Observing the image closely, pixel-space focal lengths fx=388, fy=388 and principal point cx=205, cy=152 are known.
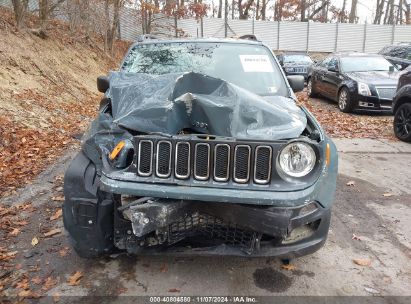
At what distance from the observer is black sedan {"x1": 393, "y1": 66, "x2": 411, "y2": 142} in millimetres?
7562

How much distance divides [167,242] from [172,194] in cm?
47

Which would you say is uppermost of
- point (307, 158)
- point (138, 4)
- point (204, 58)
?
point (138, 4)

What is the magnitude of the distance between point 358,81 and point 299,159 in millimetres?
8044

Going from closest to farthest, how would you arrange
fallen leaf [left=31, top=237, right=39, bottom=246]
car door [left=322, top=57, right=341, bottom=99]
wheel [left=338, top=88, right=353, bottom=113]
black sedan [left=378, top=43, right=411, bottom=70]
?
fallen leaf [left=31, top=237, right=39, bottom=246] < wheel [left=338, top=88, right=353, bottom=113] < car door [left=322, top=57, right=341, bottom=99] < black sedan [left=378, top=43, right=411, bottom=70]

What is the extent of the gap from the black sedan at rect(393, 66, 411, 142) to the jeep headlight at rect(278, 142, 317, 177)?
583 centimetres

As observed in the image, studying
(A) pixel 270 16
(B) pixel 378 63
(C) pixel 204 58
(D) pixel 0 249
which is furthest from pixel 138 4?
(A) pixel 270 16

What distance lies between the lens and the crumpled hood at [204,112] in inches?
110

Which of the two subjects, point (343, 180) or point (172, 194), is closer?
point (172, 194)

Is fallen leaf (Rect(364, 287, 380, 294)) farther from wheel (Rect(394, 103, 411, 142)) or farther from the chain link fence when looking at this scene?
the chain link fence

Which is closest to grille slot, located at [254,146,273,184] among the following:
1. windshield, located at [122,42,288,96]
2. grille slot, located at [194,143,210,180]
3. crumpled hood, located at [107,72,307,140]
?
crumpled hood, located at [107,72,307,140]

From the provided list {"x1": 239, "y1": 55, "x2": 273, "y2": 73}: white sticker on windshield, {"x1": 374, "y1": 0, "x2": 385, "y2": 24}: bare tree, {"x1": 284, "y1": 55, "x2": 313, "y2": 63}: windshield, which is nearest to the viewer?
{"x1": 239, "y1": 55, "x2": 273, "y2": 73}: white sticker on windshield

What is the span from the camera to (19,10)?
36.1 feet

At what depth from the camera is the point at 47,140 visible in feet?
22.5

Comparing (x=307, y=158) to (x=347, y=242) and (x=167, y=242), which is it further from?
(x=347, y=242)
